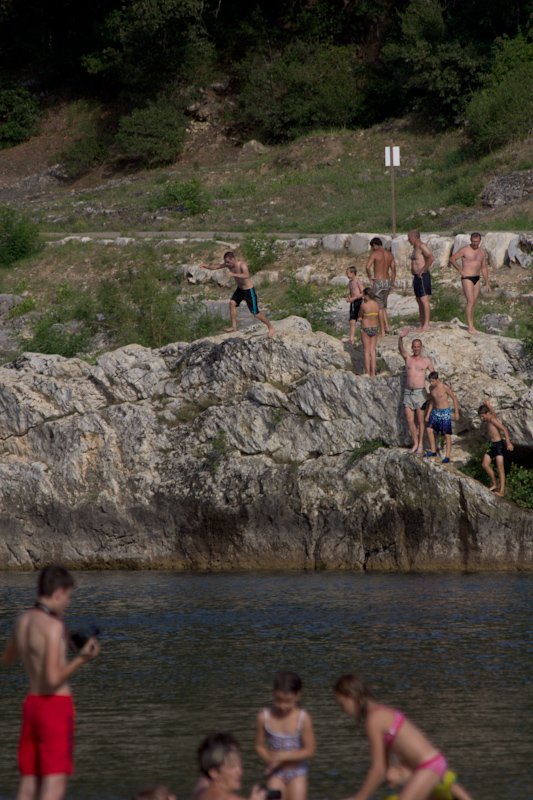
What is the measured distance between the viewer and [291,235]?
26406mm

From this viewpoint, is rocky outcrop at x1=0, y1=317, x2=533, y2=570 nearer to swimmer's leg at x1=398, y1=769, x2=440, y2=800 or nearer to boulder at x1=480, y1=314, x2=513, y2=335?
boulder at x1=480, y1=314, x2=513, y2=335

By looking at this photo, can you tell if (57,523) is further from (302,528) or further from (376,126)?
(376,126)

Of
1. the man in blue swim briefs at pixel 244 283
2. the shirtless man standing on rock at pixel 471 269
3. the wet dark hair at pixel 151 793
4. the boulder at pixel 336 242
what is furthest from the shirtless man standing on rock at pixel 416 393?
the boulder at pixel 336 242

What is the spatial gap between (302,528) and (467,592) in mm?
3465

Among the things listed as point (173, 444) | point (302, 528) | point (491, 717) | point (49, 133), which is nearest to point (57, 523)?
point (173, 444)

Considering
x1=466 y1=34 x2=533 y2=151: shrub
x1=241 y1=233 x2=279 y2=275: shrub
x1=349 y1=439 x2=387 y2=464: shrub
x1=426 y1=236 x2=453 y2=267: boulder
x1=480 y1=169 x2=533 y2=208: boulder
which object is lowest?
x1=349 y1=439 x2=387 y2=464: shrub

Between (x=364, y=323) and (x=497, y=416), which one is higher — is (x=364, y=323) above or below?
above

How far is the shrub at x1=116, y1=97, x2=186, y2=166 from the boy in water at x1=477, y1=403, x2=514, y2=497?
3378 cm

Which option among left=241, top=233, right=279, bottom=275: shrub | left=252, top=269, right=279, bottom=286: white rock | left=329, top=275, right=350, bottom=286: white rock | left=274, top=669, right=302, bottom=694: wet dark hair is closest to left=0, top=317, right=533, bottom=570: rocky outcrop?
left=329, top=275, right=350, bottom=286: white rock

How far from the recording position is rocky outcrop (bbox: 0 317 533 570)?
13891mm

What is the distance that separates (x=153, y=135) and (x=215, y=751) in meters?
42.5

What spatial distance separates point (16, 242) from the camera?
2902 cm

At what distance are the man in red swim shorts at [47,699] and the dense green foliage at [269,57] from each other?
3281 cm

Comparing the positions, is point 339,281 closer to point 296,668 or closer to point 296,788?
point 296,668
